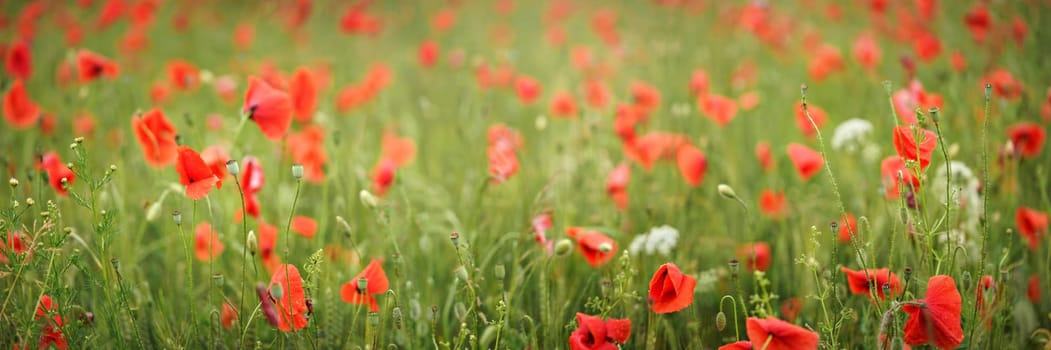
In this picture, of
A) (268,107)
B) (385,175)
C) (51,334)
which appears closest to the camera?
(51,334)

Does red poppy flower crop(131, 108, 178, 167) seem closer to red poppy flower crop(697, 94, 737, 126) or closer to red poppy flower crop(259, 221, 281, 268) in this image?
red poppy flower crop(259, 221, 281, 268)

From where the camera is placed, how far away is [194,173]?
1.21 metres

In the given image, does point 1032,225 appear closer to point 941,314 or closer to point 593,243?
point 941,314

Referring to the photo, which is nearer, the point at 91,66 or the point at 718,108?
the point at 91,66

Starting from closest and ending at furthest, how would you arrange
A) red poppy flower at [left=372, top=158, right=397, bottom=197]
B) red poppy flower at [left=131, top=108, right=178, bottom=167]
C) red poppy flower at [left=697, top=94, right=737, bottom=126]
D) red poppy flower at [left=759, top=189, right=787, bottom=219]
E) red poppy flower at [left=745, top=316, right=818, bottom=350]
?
red poppy flower at [left=745, top=316, right=818, bottom=350] < red poppy flower at [left=131, top=108, right=178, bottom=167] < red poppy flower at [left=372, top=158, right=397, bottom=197] < red poppy flower at [left=759, top=189, right=787, bottom=219] < red poppy flower at [left=697, top=94, right=737, bottom=126]

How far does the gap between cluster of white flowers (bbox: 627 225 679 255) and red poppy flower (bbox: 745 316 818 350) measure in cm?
51

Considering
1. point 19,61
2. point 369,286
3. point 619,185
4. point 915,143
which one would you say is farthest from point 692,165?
point 19,61

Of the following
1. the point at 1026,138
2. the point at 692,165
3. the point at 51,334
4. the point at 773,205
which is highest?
the point at 1026,138

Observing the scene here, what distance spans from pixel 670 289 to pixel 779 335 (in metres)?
0.20

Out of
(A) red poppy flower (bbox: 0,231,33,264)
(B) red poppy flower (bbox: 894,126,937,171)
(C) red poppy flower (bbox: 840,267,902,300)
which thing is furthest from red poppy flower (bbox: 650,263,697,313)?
(A) red poppy flower (bbox: 0,231,33,264)

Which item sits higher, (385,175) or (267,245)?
(385,175)

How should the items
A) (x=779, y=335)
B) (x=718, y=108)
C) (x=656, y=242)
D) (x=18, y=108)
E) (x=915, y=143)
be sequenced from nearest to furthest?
(x=779, y=335)
(x=915, y=143)
(x=656, y=242)
(x=18, y=108)
(x=718, y=108)

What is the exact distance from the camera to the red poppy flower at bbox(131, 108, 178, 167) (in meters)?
1.51

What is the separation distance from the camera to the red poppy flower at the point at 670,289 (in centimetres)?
111
